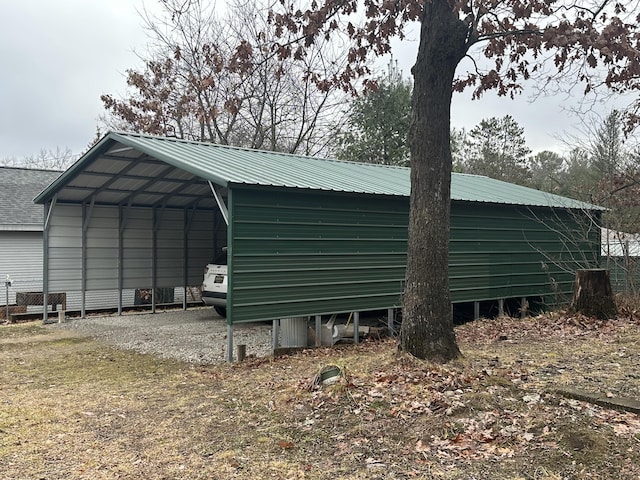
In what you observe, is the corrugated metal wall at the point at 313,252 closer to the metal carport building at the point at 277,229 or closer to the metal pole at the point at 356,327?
the metal carport building at the point at 277,229

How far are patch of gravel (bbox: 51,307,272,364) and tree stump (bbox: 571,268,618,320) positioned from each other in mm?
5373

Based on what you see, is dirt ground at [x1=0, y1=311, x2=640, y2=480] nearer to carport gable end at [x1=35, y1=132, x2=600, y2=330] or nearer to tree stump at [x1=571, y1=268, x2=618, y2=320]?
carport gable end at [x1=35, y1=132, x2=600, y2=330]

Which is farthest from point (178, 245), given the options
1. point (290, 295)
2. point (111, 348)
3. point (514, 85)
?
point (514, 85)

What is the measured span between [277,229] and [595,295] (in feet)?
18.2

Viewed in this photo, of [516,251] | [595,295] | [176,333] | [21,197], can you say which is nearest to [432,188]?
[595,295]

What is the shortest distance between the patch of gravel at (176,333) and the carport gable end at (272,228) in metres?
0.89

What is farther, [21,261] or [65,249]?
[21,261]

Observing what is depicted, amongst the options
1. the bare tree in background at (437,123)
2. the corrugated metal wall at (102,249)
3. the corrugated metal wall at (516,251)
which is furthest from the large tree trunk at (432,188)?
the corrugated metal wall at (102,249)

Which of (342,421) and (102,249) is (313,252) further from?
(102,249)

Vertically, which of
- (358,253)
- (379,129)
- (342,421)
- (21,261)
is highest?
(379,129)

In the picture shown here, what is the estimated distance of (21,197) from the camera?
16.5 meters

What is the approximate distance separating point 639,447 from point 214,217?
42.2 feet

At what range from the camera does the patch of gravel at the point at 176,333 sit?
29.7ft

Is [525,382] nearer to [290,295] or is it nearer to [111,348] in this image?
[290,295]
